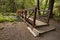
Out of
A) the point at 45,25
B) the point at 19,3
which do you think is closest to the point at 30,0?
the point at 19,3

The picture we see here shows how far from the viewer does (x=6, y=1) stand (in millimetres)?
17609

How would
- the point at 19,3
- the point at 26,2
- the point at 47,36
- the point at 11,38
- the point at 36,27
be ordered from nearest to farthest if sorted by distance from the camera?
the point at 11,38, the point at 47,36, the point at 36,27, the point at 19,3, the point at 26,2

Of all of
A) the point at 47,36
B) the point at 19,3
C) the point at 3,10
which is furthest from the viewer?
the point at 19,3

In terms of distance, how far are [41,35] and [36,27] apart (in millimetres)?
768

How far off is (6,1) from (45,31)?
12.7 meters

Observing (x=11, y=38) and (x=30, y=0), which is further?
(x=30, y=0)

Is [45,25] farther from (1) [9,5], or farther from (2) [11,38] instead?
(1) [9,5]

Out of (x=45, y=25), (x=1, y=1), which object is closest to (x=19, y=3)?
(x=1, y=1)

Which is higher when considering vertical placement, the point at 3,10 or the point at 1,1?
the point at 1,1

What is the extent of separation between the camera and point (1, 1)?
17.5 metres

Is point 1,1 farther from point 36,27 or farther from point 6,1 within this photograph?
point 36,27

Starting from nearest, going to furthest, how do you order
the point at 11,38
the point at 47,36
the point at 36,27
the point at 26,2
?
the point at 11,38 < the point at 47,36 < the point at 36,27 < the point at 26,2

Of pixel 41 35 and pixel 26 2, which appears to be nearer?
pixel 41 35

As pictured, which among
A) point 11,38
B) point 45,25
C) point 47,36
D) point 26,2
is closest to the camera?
point 11,38
